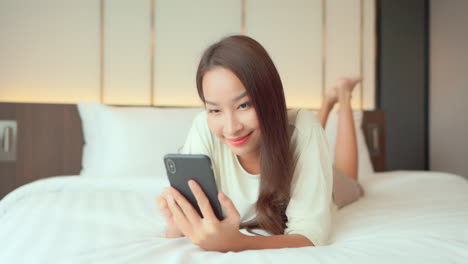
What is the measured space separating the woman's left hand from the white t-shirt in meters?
0.20

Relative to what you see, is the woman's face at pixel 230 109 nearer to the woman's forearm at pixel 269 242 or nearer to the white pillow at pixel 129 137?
the woman's forearm at pixel 269 242

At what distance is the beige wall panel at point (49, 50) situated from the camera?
7.48ft

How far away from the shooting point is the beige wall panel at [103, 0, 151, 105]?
8.01 ft

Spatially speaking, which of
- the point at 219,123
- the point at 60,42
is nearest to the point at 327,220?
the point at 219,123

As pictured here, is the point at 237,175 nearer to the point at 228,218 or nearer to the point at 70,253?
the point at 228,218

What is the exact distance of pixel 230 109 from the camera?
3.16 ft

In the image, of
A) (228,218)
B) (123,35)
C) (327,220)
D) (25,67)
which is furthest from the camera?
(123,35)

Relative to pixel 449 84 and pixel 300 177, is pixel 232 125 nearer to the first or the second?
pixel 300 177

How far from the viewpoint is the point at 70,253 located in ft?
2.82

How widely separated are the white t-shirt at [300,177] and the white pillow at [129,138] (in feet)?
2.79

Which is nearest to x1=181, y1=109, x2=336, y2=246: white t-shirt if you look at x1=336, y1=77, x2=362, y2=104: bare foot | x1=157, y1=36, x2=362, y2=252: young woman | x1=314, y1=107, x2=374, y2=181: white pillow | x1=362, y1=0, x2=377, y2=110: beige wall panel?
x1=157, y1=36, x2=362, y2=252: young woman

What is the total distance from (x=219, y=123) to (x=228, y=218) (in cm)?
23

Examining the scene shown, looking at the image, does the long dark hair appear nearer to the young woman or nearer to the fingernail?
Result: the young woman

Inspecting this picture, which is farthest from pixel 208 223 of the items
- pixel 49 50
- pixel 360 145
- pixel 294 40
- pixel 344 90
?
pixel 294 40
